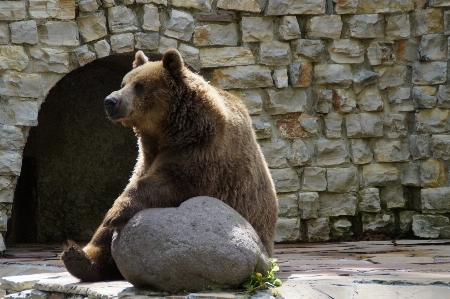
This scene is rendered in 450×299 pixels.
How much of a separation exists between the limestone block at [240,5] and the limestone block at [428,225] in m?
2.66

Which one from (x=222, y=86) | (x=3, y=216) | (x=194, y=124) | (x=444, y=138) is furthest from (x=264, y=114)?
(x=194, y=124)

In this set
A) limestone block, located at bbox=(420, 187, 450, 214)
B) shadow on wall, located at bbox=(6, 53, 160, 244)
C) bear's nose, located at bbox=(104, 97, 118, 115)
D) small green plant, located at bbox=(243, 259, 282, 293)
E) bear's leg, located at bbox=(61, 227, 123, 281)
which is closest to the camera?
small green plant, located at bbox=(243, 259, 282, 293)

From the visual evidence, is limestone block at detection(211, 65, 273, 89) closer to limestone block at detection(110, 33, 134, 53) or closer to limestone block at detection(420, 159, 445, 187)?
limestone block at detection(110, 33, 134, 53)

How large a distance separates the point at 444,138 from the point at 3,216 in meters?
4.37

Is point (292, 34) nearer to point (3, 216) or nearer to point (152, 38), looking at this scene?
point (152, 38)

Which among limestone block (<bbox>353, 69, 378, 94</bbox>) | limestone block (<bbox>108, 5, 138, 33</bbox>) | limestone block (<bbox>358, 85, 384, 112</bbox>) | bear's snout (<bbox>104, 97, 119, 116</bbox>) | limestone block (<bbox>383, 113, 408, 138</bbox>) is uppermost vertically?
limestone block (<bbox>108, 5, 138, 33</bbox>)

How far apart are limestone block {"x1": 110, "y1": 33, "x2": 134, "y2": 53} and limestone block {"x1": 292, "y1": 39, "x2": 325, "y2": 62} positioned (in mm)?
1647

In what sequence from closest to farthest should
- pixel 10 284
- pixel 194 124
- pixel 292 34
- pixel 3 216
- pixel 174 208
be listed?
pixel 174 208 < pixel 194 124 < pixel 10 284 < pixel 3 216 < pixel 292 34

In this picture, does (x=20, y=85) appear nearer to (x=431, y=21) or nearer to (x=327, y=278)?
(x=327, y=278)

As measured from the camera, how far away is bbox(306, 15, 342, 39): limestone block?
7.09 metres

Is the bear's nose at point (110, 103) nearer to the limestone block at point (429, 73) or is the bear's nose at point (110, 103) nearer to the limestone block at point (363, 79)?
the limestone block at point (363, 79)

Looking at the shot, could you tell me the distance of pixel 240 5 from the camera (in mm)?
6945

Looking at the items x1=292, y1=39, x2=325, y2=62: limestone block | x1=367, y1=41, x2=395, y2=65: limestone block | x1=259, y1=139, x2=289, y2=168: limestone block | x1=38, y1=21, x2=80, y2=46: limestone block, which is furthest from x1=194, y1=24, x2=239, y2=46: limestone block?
x1=367, y1=41, x2=395, y2=65: limestone block

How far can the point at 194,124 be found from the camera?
3924 millimetres
